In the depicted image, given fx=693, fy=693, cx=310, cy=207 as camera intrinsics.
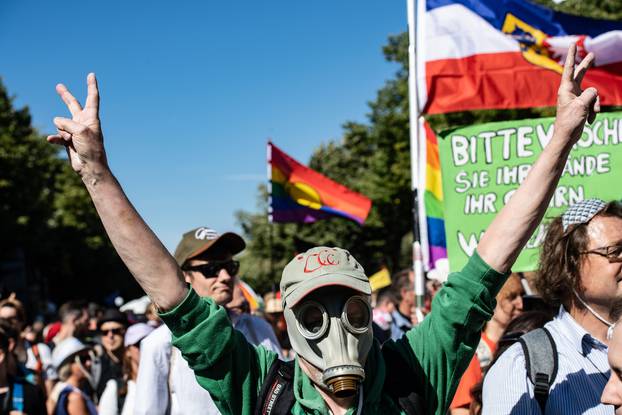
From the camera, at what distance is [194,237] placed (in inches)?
147

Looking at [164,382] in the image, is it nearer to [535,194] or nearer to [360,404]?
[360,404]

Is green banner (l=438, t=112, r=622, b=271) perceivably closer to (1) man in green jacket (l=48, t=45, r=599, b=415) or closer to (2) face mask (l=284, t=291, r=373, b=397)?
(1) man in green jacket (l=48, t=45, r=599, b=415)

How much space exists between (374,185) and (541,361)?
28.4m

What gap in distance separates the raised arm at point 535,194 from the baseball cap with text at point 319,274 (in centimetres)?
40

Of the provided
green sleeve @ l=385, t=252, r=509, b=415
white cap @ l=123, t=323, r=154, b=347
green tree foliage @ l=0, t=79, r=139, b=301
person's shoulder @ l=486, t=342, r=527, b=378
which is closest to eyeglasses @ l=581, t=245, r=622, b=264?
person's shoulder @ l=486, t=342, r=527, b=378

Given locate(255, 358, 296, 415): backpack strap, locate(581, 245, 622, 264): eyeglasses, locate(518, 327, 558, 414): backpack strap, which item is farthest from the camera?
locate(581, 245, 622, 264): eyeglasses

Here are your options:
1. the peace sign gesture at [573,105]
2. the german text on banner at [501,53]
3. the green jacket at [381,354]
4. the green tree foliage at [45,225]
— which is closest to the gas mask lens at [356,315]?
the green jacket at [381,354]

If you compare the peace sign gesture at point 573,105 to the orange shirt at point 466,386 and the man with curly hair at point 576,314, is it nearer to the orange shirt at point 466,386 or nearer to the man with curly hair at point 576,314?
the man with curly hair at point 576,314

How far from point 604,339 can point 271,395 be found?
1.29 m

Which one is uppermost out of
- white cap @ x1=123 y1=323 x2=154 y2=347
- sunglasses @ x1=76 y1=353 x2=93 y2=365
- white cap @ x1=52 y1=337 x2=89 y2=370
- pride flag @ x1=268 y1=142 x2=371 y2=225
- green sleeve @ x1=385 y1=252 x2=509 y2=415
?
green sleeve @ x1=385 y1=252 x2=509 y2=415

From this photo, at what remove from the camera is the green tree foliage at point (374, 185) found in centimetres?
3016

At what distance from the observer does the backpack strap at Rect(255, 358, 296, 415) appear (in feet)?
6.50

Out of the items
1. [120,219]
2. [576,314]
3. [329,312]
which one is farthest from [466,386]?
[120,219]

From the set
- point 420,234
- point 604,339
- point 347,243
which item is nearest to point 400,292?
point 420,234
